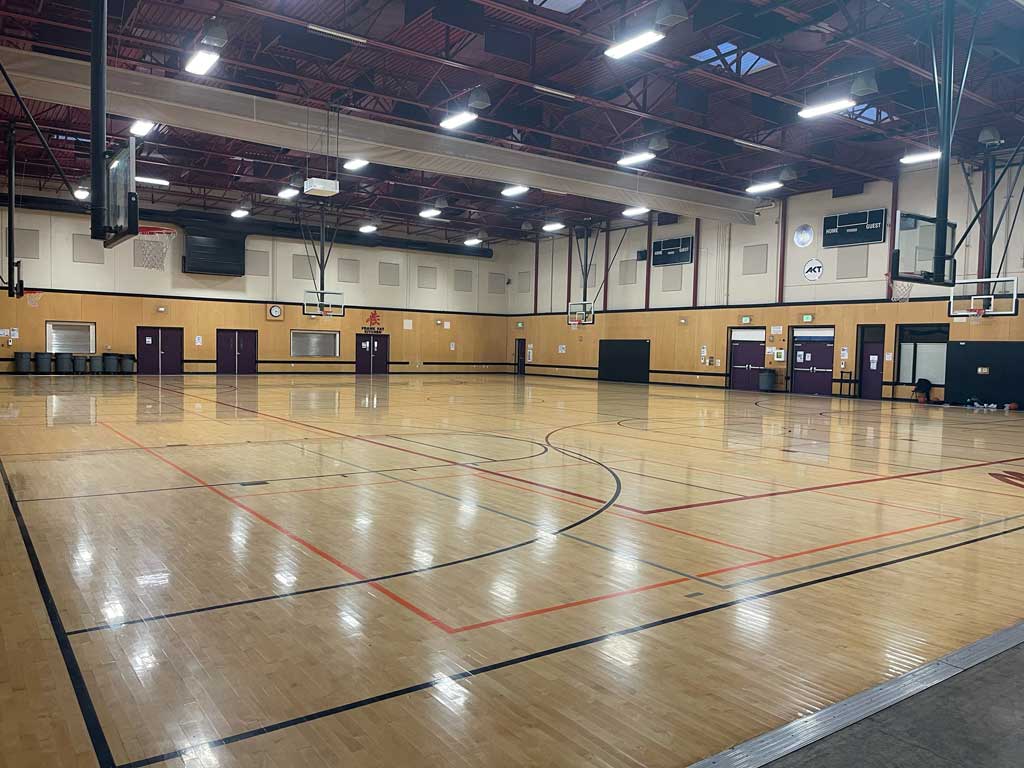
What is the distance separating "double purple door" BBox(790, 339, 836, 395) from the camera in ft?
84.0

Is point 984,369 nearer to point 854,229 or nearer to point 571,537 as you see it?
point 854,229

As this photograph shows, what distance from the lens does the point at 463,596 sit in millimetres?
4484

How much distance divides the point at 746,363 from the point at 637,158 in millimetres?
11228

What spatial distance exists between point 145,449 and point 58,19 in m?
9.22

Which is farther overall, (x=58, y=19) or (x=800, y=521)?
(x=58, y=19)

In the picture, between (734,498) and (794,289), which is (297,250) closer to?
(794,289)

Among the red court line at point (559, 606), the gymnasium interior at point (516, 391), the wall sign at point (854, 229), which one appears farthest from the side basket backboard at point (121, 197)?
the wall sign at point (854, 229)

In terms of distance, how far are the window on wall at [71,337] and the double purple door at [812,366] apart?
27.6 m

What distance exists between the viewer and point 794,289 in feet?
86.8

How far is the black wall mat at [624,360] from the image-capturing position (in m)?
32.5

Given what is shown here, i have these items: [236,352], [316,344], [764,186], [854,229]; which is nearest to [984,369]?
[854,229]

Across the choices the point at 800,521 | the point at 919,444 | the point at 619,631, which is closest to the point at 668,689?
the point at 619,631

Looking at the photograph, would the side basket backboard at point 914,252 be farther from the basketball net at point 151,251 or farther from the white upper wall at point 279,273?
the basketball net at point 151,251

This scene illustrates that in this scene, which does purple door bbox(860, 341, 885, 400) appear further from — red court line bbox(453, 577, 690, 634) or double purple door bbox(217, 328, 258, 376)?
double purple door bbox(217, 328, 258, 376)
